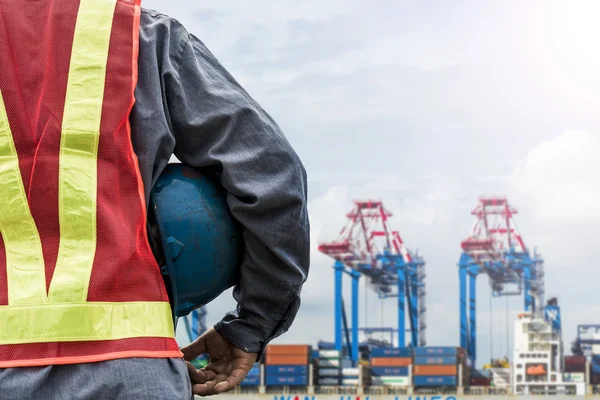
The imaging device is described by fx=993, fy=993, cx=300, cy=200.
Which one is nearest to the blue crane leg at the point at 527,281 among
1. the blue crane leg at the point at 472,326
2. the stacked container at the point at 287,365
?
the blue crane leg at the point at 472,326

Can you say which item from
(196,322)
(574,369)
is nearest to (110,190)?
(196,322)

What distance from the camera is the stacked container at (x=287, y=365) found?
35969 mm

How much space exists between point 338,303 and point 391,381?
135 inches

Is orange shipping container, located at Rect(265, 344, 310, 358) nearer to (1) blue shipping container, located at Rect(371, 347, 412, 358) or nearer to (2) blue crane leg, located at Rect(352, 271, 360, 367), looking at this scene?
(2) blue crane leg, located at Rect(352, 271, 360, 367)

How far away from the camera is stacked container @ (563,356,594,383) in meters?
36.5

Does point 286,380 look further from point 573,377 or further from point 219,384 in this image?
point 219,384

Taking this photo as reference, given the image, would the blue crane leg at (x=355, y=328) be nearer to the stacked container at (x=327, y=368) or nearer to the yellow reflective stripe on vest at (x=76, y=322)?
the stacked container at (x=327, y=368)

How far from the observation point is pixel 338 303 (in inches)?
1449

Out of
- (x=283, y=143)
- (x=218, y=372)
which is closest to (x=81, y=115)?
(x=283, y=143)

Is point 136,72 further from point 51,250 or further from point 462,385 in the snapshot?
point 462,385

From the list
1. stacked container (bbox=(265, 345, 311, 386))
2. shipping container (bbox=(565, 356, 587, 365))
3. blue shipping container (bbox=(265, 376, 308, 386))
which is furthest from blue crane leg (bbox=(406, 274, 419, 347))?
shipping container (bbox=(565, 356, 587, 365))

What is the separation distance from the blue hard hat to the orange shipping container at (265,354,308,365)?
3570cm

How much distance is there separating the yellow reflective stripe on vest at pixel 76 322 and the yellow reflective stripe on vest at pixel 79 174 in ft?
0.05

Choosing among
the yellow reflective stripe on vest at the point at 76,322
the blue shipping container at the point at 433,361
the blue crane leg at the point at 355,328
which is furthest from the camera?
the blue crane leg at the point at 355,328
